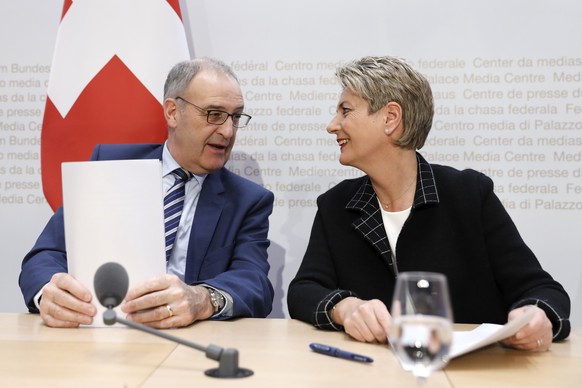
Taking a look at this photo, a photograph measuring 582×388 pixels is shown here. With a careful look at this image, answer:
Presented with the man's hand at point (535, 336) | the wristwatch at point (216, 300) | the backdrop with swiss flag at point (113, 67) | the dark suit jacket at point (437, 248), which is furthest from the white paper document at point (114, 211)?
the backdrop with swiss flag at point (113, 67)

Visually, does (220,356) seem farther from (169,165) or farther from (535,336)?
(169,165)

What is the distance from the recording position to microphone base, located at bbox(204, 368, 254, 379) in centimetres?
143

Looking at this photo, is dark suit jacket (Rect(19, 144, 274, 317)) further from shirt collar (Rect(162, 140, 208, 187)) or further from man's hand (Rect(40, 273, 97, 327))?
man's hand (Rect(40, 273, 97, 327))

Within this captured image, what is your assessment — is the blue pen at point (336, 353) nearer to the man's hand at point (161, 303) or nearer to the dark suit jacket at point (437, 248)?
the man's hand at point (161, 303)

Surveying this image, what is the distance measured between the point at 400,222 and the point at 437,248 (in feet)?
0.55

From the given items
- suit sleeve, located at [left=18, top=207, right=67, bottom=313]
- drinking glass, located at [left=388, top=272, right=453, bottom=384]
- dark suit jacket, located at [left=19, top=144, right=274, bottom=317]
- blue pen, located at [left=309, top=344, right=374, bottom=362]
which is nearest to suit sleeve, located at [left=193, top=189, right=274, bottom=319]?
dark suit jacket, located at [left=19, top=144, right=274, bottom=317]

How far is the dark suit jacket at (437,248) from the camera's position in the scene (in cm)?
234

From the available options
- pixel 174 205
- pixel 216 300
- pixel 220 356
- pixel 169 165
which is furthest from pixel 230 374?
pixel 169 165

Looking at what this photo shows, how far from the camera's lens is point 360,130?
8.38ft

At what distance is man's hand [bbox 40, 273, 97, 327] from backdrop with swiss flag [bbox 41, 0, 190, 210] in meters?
1.36

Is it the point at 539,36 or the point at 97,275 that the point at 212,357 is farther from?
the point at 539,36

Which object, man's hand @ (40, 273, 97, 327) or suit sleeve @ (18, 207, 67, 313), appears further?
suit sleeve @ (18, 207, 67, 313)

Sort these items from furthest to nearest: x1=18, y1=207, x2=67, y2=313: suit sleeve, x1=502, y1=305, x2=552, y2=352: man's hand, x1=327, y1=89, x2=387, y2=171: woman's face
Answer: x1=327, y1=89, x2=387, y2=171: woman's face < x1=18, y1=207, x2=67, y2=313: suit sleeve < x1=502, y1=305, x2=552, y2=352: man's hand

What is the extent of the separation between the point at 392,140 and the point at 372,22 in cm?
113
